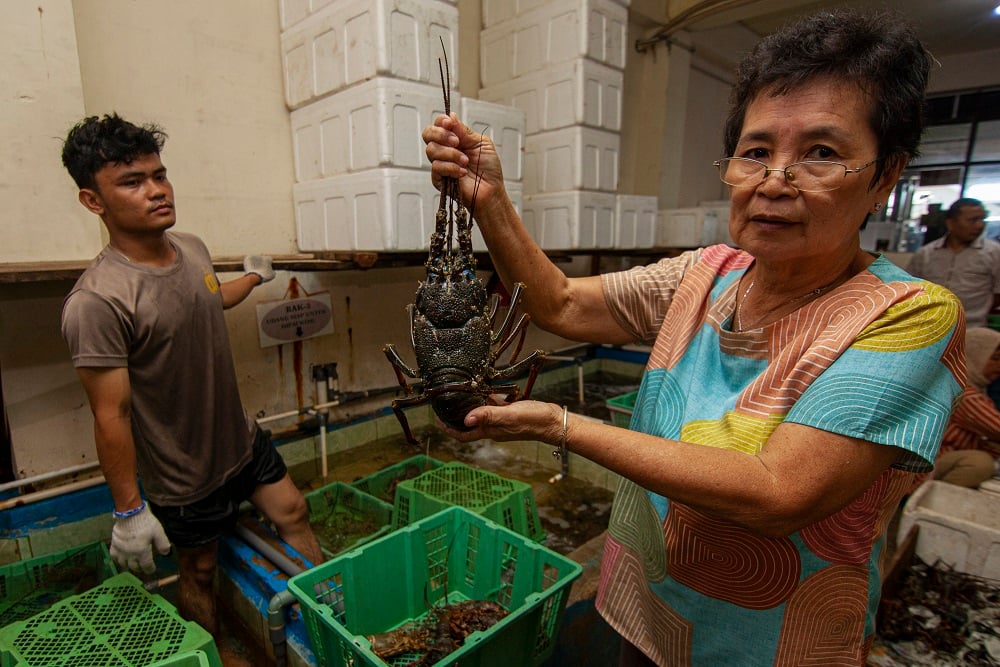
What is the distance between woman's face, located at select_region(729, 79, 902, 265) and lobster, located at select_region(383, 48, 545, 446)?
0.71 m

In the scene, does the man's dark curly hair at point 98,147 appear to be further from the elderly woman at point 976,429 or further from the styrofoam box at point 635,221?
the elderly woman at point 976,429


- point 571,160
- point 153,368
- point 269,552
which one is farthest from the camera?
point 571,160

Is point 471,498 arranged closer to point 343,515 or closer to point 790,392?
point 343,515

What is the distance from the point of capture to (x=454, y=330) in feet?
5.37

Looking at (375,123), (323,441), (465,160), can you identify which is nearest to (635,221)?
(375,123)

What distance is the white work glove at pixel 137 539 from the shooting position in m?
2.23

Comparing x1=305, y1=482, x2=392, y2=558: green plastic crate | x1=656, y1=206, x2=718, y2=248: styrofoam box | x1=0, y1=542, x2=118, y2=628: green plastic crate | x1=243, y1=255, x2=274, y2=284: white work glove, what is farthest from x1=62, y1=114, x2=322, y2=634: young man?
x1=656, y1=206, x2=718, y2=248: styrofoam box

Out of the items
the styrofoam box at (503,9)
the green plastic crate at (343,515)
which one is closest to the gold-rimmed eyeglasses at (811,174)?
the green plastic crate at (343,515)

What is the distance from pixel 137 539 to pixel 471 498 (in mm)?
1712

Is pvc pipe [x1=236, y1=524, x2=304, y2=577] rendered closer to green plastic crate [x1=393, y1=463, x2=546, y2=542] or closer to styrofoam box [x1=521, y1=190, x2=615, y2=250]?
green plastic crate [x1=393, y1=463, x2=546, y2=542]

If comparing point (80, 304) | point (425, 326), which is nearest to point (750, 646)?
point (425, 326)

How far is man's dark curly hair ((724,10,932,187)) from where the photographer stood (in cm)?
100

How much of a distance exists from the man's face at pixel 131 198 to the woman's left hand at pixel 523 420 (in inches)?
76.9

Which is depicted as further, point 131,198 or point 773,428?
point 131,198
